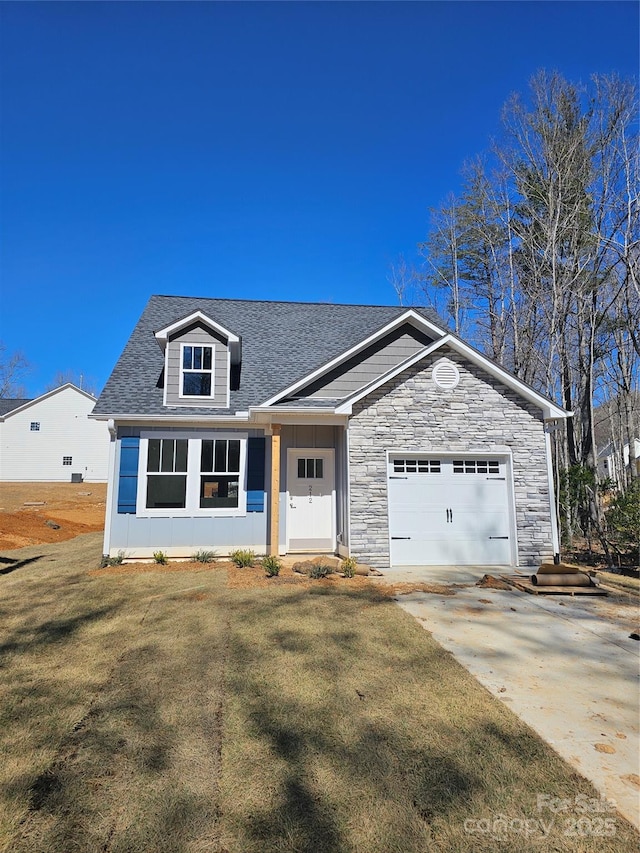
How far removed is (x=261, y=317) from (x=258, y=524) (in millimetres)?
7002

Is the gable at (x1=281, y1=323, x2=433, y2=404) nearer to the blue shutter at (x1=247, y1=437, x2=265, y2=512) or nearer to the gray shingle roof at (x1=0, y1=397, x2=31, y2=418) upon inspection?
the blue shutter at (x1=247, y1=437, x2=265, y2=512)

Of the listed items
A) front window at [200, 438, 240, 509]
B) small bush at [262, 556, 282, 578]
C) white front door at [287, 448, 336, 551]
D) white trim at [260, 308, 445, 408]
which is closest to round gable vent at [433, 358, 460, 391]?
white trim at [260, 308, 445, 408]

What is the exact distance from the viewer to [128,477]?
33.1 ft

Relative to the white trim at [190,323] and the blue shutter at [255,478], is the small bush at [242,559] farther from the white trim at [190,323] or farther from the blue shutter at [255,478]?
the white trim at [190,323]

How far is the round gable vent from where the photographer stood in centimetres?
1005

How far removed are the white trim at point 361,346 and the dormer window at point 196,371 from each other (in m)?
2.05

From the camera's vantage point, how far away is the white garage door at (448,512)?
9.66 m

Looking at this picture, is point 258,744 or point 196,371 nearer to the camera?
point 258,744

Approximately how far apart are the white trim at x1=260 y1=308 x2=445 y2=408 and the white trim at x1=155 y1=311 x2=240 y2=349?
86.1 inches

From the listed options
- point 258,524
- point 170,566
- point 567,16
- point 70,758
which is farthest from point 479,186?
point 70,758

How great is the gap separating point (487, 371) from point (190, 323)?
6.88 m

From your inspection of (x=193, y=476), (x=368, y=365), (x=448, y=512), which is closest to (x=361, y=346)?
(x=368, y=365)

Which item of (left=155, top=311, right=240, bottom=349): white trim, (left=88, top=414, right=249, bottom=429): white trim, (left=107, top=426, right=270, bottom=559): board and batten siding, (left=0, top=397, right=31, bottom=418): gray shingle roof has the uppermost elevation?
(left=0, top=397, right=31, bottom=418): gray shingle roof

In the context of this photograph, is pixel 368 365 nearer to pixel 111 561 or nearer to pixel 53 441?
pixel 111 561
